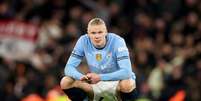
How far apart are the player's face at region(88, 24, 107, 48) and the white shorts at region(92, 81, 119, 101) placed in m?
0.50

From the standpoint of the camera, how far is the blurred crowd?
46.6ft

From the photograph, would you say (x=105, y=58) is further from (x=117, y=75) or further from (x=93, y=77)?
(x=93, y=77)

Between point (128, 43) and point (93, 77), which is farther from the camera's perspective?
point (128, 43)

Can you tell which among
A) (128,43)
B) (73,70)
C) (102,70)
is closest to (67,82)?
(73,70)

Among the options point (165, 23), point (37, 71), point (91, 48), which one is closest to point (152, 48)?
point (165, 23)

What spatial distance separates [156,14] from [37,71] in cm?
274

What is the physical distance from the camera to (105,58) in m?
10.4

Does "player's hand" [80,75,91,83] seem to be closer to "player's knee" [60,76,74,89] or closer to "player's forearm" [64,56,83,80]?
"player's forearm" [64,56,83,80]

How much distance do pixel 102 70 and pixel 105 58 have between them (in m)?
0.15

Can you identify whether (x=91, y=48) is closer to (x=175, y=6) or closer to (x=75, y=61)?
(x=75, y=61)

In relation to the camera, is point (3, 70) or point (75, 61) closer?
point (75, 61)

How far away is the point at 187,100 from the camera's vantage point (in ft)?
45.8

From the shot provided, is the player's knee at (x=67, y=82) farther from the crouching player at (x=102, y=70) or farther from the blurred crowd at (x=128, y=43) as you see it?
the blurred crowd at (x=128, y=43)

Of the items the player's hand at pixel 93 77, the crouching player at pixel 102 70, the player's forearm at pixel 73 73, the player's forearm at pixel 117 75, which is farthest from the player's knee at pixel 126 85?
the player's forearm at pixel 73 73
